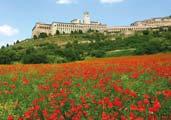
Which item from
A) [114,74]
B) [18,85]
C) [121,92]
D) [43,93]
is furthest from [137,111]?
[114,74]

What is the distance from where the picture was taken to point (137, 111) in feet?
25.6

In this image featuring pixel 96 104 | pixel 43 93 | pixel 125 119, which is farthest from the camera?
pixel 43 93

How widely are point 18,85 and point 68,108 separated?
11.0 feet

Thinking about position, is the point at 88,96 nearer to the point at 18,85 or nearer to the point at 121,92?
the point at 121,92

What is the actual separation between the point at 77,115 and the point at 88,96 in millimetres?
1257

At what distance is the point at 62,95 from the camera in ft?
31.1

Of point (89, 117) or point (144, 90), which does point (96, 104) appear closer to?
point (89, 117)

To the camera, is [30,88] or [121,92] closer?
[121,92]

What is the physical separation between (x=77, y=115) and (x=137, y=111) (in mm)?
1055

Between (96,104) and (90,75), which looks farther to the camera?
(90,75)

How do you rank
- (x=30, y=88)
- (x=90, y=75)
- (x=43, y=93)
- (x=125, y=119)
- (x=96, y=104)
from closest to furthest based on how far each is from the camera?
(x=125, y=119) → (x=96, y=104) → (x=43, y=93) → (x=30, y=88) → (x=90, y=75)

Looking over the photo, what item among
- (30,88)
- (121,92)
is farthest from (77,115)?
(30,88)

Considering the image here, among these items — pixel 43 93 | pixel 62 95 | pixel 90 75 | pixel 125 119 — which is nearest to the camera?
pixel 125 119

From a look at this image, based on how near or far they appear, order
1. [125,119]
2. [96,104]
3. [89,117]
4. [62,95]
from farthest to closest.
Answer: [62,95] → [96,104] → [89,117] → [125,119]
